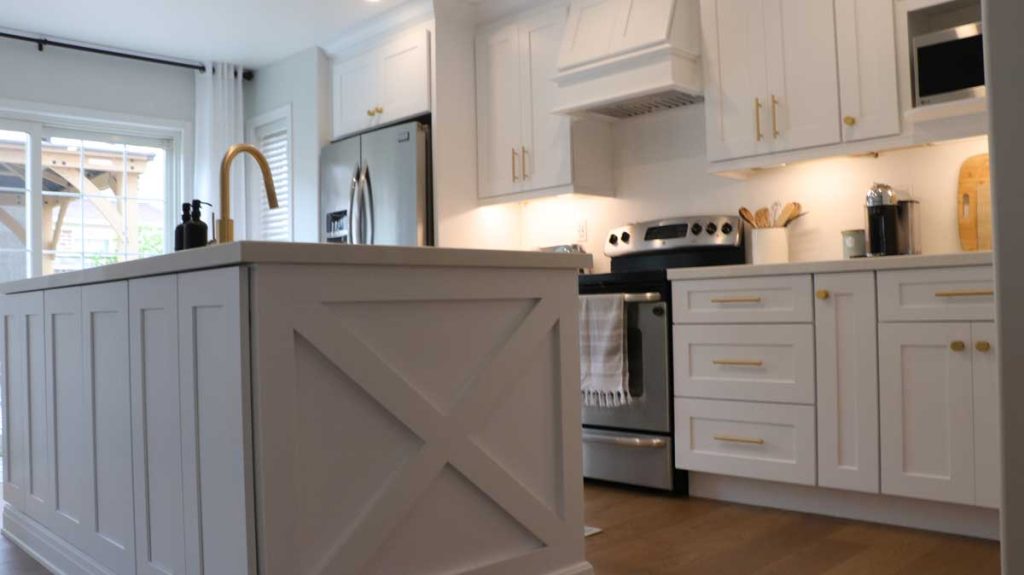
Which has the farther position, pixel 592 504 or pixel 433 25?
pixel 433 25

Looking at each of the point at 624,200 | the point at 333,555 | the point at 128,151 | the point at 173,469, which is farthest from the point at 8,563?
the point at 128,151

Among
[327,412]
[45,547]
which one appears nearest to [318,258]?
[327,412]

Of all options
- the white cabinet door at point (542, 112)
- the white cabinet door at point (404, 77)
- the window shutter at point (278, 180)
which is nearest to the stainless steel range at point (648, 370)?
the white cabinet door at point (542, 112)

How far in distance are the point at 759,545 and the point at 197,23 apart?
3.97 metres

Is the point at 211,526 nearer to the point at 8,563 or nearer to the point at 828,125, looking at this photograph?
the point at 8,563

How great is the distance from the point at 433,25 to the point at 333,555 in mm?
3428

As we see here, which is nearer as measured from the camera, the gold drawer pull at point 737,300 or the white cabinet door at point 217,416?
the white cabinet door at point 217,416

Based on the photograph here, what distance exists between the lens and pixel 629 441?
11.6 ft

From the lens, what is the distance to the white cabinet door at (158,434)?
1794mm

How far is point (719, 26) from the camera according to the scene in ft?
11.8

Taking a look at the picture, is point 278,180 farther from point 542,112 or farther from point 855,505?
point 855,505

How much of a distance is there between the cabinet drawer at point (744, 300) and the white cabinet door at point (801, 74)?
581 mm

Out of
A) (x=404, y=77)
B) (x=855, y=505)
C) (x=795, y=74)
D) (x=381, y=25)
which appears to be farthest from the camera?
(x=381, y=25)

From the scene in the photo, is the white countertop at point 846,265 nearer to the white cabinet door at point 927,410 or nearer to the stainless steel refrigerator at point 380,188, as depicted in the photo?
the white cabinet door at point 927,410
